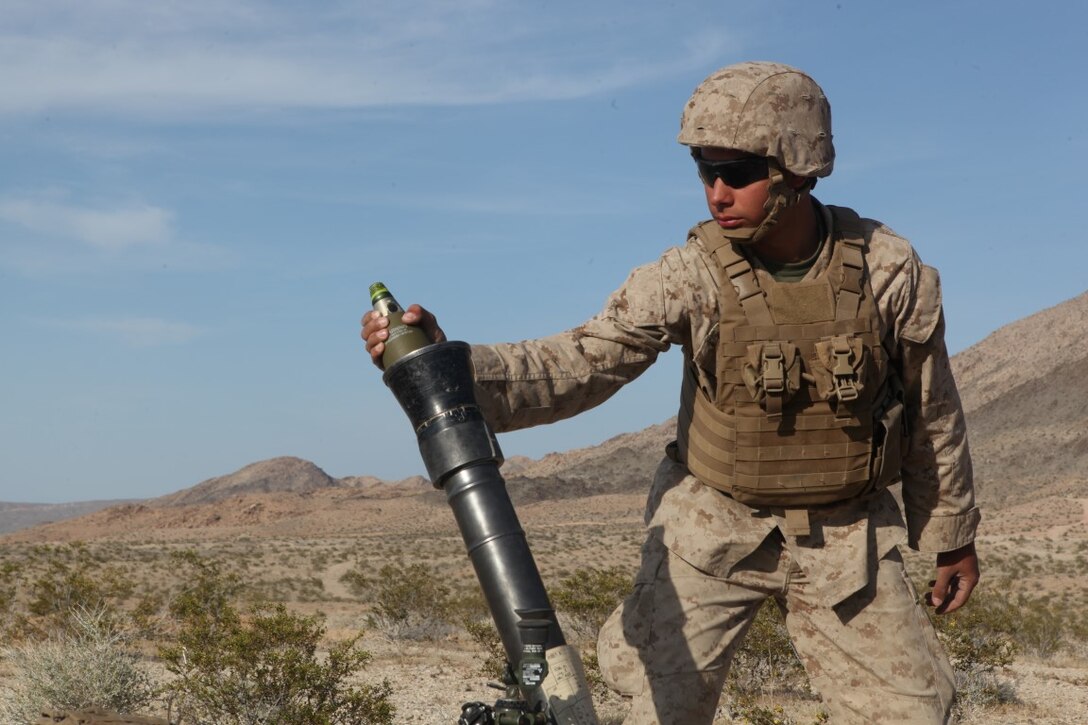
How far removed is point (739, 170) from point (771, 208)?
15cm

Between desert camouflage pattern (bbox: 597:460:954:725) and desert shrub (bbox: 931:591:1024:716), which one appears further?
desert shrub (bbox: 931:591:1024:716)

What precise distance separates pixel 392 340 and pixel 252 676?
18.6ft

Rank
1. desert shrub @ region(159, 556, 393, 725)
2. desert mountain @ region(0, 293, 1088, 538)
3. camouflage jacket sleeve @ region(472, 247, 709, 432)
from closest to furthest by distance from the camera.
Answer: camouflage jacket sleeve @ region(472, 247, 709, 432)
desert shrub @ region(159, 556, 393, 725)
desert mountain @ region(0, 293, 1088, 538)

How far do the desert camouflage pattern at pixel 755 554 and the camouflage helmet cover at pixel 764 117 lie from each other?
0.33 m

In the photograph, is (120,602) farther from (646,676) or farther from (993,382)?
(993,382)

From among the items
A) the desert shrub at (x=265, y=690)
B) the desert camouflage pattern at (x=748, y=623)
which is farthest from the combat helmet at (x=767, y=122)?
the desert shrub at (x=265, y=690)

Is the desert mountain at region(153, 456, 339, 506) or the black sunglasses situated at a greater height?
the desert mountain at region(153, 456, 339, 506)

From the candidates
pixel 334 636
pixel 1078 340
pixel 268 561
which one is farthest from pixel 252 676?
pixel 1078 340

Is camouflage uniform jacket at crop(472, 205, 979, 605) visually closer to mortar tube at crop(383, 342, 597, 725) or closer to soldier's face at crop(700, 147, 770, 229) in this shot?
soldier's face at crop(700, 147, 770, 229)

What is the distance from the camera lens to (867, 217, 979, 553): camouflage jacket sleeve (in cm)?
360

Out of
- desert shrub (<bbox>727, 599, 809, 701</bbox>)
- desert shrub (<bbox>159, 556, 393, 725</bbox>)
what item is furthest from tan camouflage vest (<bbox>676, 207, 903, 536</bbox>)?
desert shrub (<bbox>727, 599, 809, 701</bbox>)

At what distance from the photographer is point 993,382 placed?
268ft

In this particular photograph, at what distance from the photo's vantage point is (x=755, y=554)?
146 inches

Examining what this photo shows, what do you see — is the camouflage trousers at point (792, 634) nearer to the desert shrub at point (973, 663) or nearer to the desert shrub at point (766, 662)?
the desert shrub at point (973, 663)
